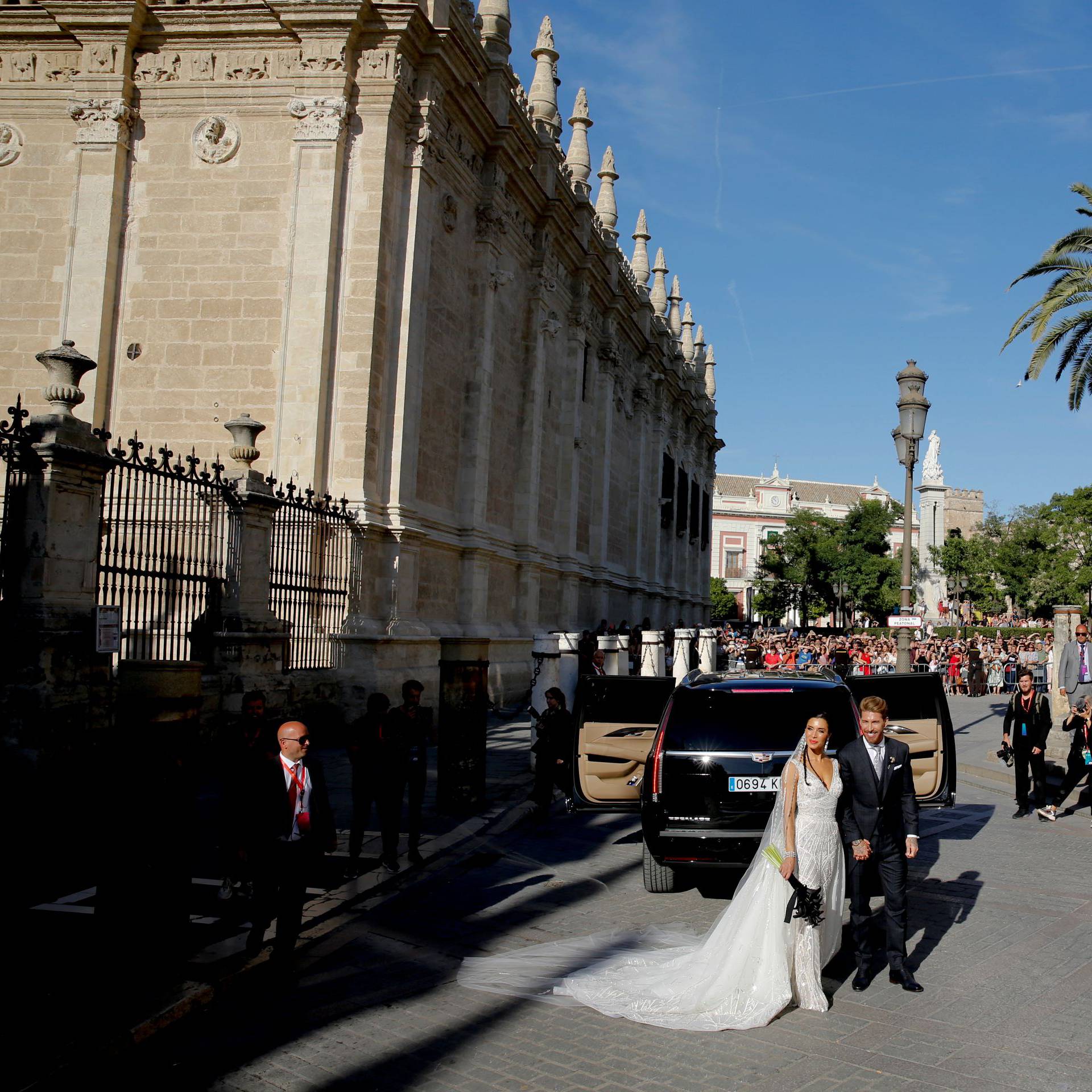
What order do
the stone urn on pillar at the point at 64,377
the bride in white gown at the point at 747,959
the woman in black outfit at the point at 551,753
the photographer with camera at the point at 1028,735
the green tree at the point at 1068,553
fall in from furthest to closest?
the green tree at the point at 1068,553, the photographer with camera at the point at 1028,735, the woman in black outfit at the point at 551,753, the stone urn on pillar at the point at 64,377, the bride in white gown at the point at 747,959

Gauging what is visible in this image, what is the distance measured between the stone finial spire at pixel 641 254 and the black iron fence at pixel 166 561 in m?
30.9

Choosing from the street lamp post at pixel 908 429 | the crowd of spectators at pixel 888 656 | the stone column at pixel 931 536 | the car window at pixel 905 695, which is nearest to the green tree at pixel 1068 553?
the crowd of spectators at pixel 888 656

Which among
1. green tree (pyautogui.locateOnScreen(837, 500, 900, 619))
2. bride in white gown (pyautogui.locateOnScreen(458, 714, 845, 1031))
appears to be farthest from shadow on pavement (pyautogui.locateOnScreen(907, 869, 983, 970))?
green tree (pyautogui.locateOnScreen(837, 500, 900, 619))

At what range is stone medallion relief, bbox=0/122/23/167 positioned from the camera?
19188 mm

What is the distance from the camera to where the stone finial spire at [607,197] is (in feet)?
119

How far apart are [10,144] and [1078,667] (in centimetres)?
1924

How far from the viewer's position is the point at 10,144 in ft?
63.0

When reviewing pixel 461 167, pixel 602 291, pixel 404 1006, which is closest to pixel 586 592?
pixel 602 291

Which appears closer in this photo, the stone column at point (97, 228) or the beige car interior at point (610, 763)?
the beige car interior at point (610, 763)

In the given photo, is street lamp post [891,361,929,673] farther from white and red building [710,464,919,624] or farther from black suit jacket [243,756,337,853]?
white and red building [710,464,919,624]

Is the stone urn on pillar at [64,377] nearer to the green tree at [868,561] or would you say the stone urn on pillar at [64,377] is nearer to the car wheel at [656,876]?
the car wheel at [656,876]

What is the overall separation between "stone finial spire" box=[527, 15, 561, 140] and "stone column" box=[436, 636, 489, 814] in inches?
776

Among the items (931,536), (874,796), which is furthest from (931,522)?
(874,796)

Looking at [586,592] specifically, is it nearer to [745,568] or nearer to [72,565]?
[72,565]
